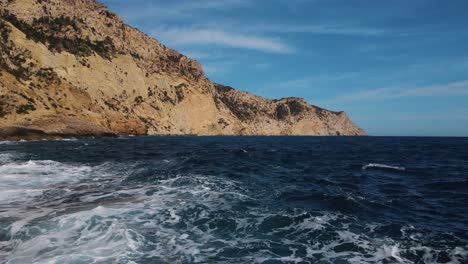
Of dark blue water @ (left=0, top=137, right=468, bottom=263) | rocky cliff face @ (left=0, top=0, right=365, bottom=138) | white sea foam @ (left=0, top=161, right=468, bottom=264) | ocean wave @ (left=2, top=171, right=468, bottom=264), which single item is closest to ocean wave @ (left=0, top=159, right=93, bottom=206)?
dark blue water @ (left=0, top=137, right=468, bottom=263)

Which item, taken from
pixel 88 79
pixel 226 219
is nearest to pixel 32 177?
pixel 226 219

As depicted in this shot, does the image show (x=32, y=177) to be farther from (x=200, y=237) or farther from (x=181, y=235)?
(x=200, y=237)

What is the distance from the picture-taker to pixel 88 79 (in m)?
99.2

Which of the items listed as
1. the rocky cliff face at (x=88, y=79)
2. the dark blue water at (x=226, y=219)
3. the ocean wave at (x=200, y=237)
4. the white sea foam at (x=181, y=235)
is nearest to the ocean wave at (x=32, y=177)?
the dark blue water at (x=226, y=219)

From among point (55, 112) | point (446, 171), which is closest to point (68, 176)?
point (446, 171)

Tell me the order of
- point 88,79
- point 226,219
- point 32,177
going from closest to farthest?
point 226,219 < point 32,177 < point 88,79

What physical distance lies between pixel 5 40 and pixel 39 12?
22.8 m

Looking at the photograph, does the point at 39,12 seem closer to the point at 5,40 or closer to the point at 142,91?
the point at 5,40

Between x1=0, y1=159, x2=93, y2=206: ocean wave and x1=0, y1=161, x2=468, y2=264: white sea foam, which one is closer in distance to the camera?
x1=0, y1=161, x2=468, y2=264: white sea foam

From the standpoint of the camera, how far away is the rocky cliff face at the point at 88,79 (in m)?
71.2

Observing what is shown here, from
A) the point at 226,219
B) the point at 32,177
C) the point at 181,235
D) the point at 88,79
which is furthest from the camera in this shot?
the point at 88,79

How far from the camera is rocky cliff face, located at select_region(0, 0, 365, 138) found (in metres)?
71.2

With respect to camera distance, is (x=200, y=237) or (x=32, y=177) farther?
(x=32, y=177)

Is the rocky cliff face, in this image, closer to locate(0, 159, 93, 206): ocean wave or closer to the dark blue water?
locate(0, 159, 93, 206): ocean wave
